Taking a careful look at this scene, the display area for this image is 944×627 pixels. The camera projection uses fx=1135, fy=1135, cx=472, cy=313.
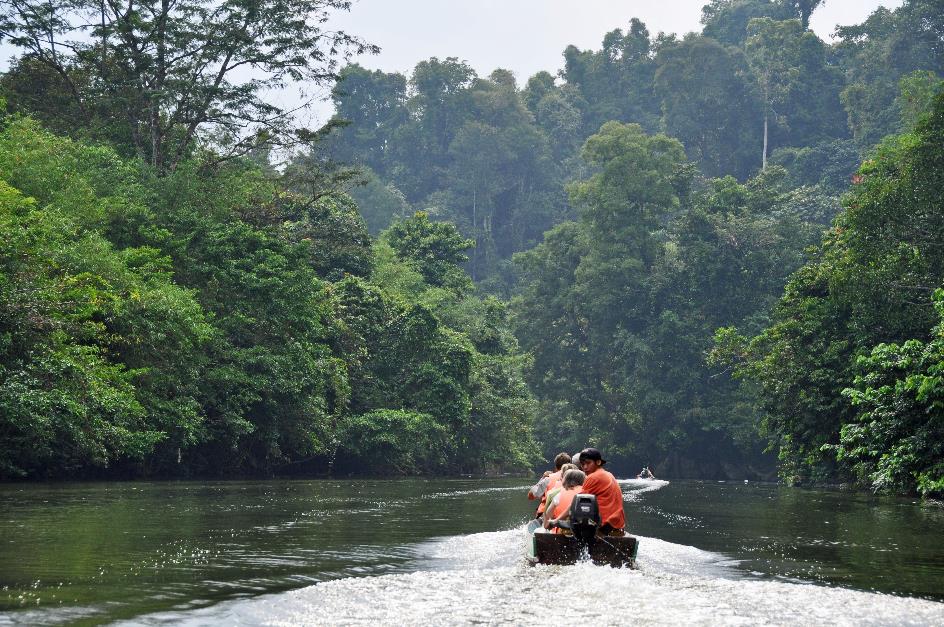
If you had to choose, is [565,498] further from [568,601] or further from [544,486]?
[544,486]

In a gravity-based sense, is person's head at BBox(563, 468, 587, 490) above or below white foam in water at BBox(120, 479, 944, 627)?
above

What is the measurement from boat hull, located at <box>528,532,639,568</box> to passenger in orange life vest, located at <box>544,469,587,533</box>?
476 millimetres

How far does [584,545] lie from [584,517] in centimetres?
36

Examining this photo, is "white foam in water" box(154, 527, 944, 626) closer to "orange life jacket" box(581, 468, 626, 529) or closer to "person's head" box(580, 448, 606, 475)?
"orange life jacket" box(581, 468, 626, 529)

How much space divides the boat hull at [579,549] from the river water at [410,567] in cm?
23

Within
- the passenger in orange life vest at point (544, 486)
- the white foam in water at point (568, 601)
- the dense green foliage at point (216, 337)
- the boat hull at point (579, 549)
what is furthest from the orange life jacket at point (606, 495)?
the dense green foliage at point (216, 337)

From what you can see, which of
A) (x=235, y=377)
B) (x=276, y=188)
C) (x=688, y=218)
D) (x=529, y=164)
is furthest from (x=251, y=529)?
(x=529, y=164)

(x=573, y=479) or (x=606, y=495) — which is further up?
(x=573, y=479)

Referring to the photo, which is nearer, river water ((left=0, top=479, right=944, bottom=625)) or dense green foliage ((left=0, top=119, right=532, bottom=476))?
river water ((left=0, top=479, right=944, bottom=625))

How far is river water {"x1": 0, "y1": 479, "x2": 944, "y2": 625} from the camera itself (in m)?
9.55

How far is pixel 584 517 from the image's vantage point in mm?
12242

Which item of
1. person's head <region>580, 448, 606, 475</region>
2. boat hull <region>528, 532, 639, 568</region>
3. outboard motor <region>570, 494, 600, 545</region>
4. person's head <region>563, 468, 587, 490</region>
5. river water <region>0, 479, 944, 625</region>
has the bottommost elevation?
river water <region>0, 479, 944, 625</region>

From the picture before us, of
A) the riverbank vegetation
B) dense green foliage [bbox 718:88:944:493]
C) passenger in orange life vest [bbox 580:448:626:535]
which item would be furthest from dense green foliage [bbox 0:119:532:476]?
dense green foliage [bbox 718:88:944:493]

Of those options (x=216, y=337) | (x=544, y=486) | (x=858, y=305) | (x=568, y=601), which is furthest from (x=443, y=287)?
(x=568, y=601)
